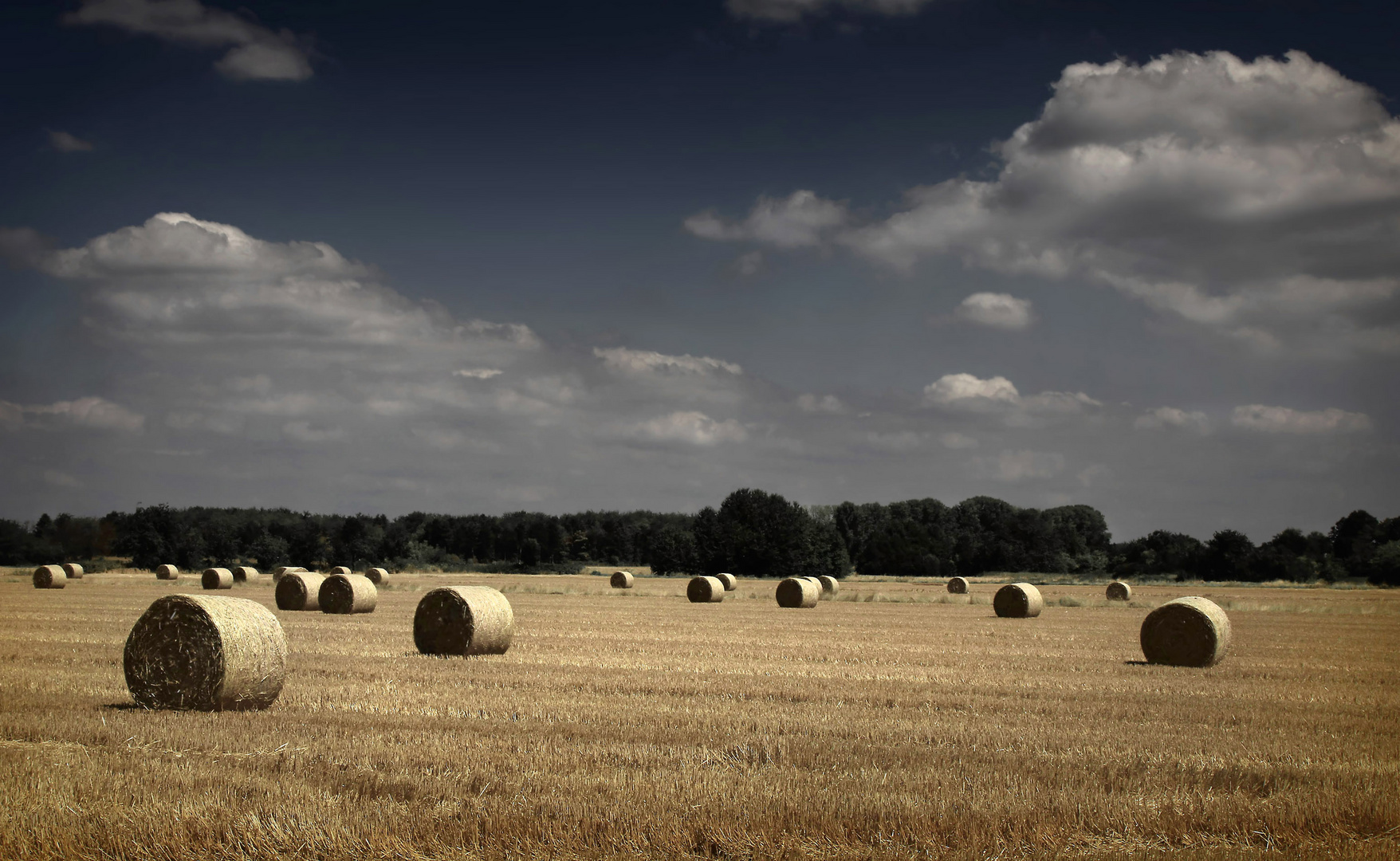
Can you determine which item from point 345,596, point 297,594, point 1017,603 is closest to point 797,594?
point 1017,603

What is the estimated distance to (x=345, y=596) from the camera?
98.9ft

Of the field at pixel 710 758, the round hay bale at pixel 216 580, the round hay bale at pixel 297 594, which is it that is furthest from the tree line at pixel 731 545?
the field at pixel 710 758

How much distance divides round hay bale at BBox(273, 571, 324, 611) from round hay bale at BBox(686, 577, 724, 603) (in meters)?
15.1

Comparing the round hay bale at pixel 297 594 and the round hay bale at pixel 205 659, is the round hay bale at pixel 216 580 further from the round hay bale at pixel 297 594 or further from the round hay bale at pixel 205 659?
the round hay bale at pixel 205 659

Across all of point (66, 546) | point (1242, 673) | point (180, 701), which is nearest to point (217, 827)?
point (180, 701)

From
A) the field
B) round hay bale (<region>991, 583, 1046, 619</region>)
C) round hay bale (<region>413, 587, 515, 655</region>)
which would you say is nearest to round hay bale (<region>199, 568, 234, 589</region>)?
the field

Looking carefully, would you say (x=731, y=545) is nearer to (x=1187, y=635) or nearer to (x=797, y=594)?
(x=797, y=594)

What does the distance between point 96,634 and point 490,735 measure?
1519 cm

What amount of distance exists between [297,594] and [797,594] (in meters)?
16.5

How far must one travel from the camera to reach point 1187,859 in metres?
6.28

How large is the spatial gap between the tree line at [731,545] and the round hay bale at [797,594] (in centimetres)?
4638

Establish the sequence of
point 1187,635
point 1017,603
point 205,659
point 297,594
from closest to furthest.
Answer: point 205,659 → point 1187,635 → point 297,594 → point 1017,603

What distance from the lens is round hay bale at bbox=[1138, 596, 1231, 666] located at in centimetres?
1759

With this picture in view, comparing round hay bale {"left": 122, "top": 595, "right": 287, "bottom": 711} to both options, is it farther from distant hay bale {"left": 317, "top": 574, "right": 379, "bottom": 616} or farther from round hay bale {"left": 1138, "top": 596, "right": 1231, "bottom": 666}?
distant hay bale {"left": 317, "top": 574, "right": 379, "bottom": 616}
